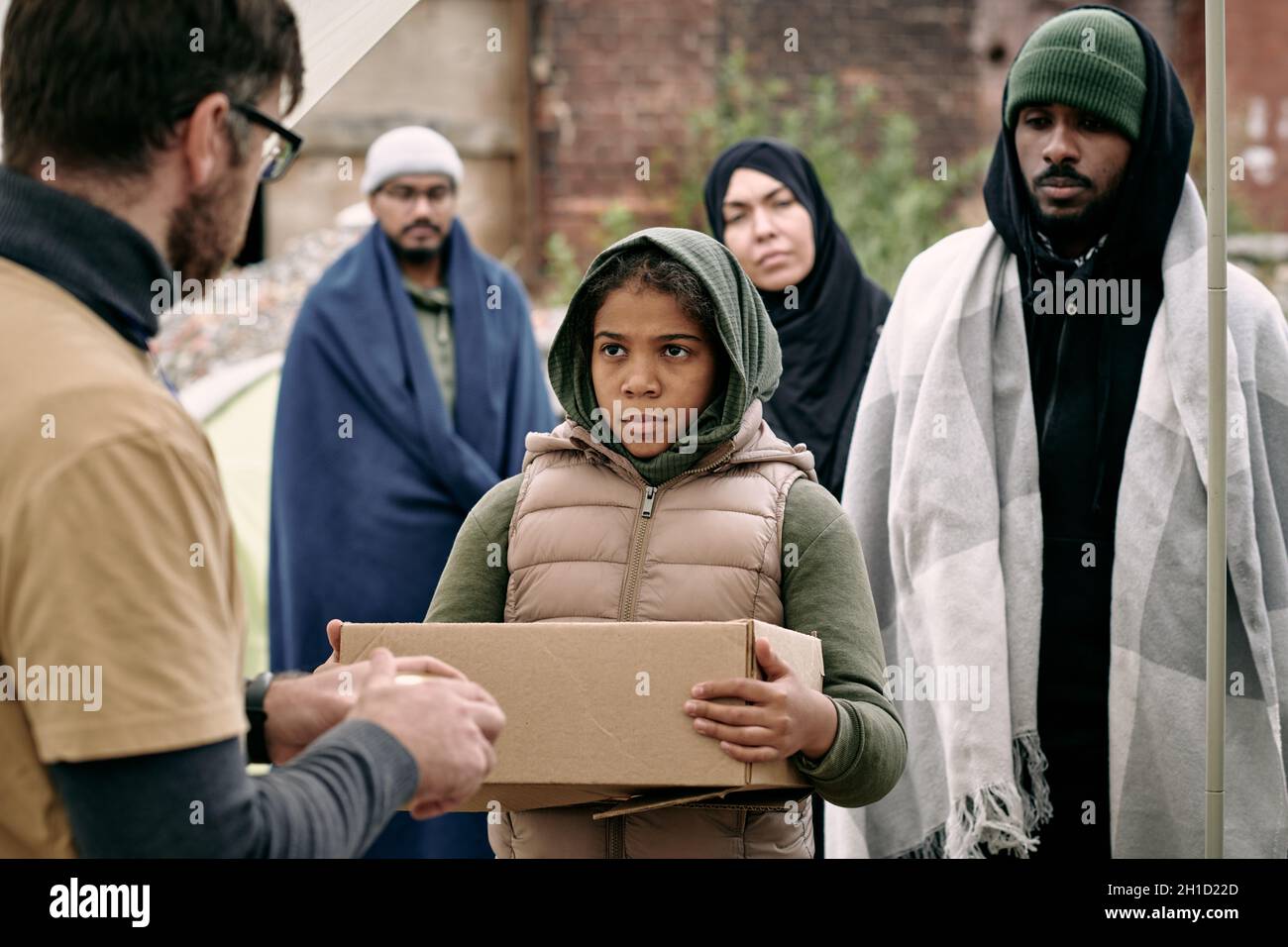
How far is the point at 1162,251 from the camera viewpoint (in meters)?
2.96

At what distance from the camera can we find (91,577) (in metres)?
1.42

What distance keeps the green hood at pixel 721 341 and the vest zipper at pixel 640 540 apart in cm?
1

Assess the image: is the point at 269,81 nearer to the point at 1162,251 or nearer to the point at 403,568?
the point at 1162,251

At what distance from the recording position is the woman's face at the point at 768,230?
3912 mm

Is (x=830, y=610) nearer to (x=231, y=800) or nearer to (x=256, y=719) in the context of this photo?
(x=256, y=719)

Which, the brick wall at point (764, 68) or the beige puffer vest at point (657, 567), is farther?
the brick wall at point (764, 68)

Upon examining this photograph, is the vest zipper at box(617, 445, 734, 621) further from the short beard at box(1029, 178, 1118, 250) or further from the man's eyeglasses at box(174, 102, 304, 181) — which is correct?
the short beard at box(1029, 178, 1118, 250)

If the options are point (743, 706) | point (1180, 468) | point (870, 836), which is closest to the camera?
point (743, 706)

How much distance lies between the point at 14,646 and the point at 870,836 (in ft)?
6.65

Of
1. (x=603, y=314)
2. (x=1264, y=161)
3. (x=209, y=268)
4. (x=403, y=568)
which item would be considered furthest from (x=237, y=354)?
(x=1264, y=161)

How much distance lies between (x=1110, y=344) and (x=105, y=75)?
1897mm

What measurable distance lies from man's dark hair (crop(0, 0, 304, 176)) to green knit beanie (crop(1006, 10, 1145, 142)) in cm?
172

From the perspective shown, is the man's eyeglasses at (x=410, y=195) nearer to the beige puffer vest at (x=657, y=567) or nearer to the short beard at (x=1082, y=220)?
the short beard at (x=1082, y=220)

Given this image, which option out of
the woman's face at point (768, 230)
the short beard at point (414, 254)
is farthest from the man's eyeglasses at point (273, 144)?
the short beard at point (414, 254)
